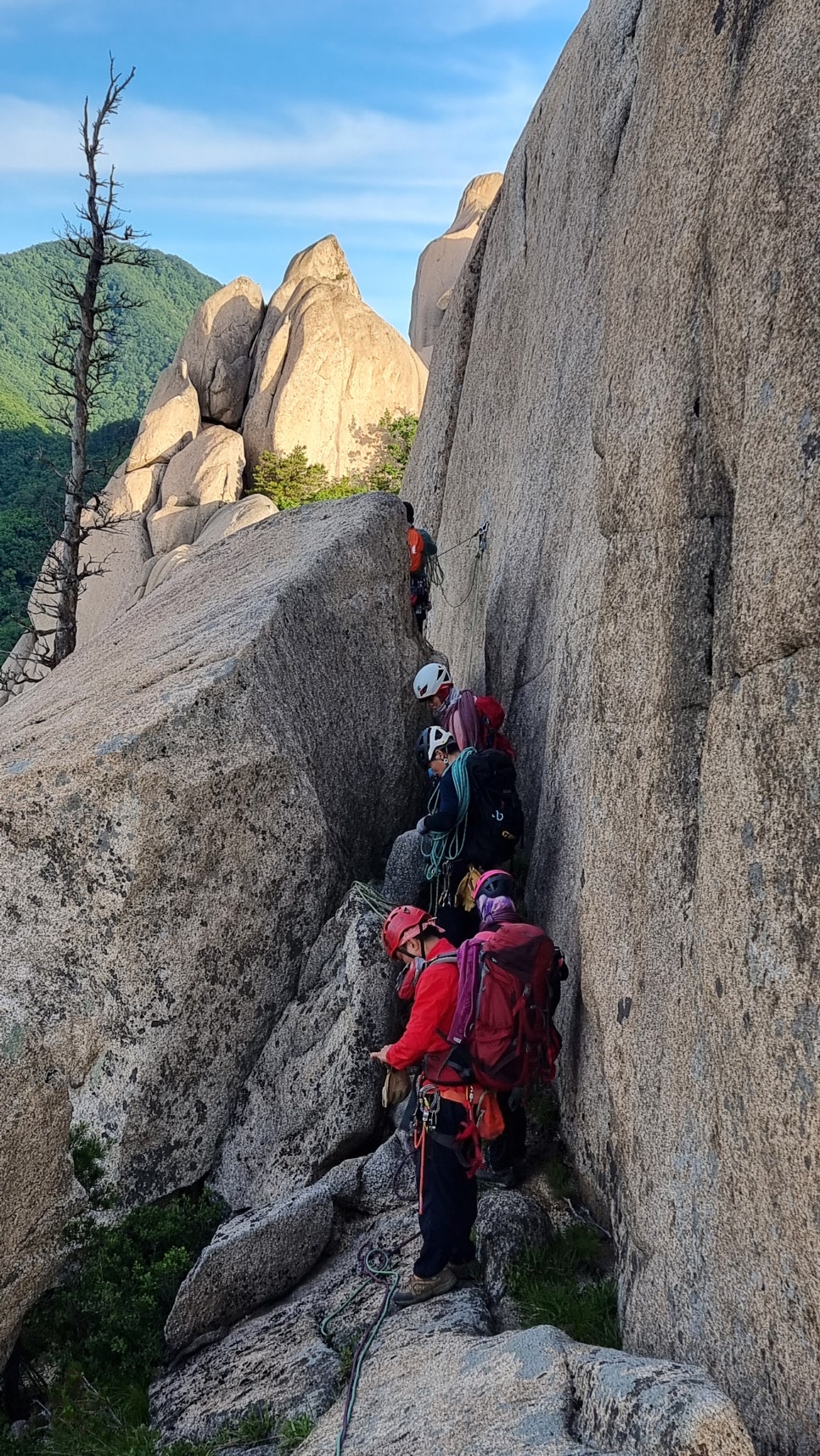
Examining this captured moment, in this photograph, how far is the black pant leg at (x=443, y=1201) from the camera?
566cm

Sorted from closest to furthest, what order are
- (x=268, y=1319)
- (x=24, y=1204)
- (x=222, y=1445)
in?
(x=222, y=1445), (x=268, y=1319), (x=24, y=1204)

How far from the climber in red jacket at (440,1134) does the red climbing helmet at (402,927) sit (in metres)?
0.78

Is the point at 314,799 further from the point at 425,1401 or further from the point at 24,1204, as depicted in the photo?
the point at 425,1401

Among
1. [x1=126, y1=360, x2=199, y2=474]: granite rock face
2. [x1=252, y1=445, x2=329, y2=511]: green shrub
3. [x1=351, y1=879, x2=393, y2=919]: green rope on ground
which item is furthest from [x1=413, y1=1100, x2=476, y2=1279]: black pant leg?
[x1=126, y1=360, x2=199, y2=474]: granite rock face

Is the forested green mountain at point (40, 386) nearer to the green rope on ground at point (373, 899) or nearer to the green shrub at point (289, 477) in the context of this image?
the green shrub at point (289, 477)

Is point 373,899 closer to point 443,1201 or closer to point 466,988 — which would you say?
point 466,988

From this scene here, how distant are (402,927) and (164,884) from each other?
186cm

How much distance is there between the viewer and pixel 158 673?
8320mm

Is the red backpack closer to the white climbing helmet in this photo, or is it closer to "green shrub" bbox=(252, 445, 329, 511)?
the white climbing helmet

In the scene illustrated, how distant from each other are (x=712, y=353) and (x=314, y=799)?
4683 millimetres

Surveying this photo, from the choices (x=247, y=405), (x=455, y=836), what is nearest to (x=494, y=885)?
(x=455, y=836)

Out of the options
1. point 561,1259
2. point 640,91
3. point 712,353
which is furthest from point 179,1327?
point 640,91

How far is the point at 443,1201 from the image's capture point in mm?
5668

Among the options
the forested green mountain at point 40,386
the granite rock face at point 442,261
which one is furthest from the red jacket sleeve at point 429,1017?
the granite rock face at point 442,261
